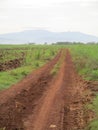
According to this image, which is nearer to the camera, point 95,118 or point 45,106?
point 95,118

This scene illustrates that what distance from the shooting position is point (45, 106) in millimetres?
13461

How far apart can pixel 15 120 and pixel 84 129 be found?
85.2 inches

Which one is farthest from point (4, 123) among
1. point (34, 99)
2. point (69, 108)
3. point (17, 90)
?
point (17, 90)

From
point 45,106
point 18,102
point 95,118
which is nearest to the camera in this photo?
point 95,118

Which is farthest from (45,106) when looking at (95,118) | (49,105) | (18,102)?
(95,118)

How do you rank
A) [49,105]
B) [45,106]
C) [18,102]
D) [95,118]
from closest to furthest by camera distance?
[95,118] → [45,106] → [49,105] → [18,102]

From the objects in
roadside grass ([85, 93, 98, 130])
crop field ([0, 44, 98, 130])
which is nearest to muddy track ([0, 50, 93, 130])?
crop field ([0, 44, 98, 130])

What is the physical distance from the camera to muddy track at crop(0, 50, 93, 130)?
10.9 meters

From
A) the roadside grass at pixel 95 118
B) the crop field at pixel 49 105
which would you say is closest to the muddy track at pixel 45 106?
the crop field at pixel 49 105

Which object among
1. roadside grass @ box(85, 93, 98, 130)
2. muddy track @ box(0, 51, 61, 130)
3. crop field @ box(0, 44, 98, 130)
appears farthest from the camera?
muddy track @ box(0, 51, 61, 130)

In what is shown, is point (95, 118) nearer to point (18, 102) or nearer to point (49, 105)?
point (49, 105)

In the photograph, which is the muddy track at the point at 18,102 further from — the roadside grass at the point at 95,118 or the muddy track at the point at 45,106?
the roadside grass at the point at 95,118

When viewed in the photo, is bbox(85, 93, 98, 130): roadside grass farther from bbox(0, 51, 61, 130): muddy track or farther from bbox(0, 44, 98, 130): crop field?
bbox(0, 51, 61, 130): muddy track

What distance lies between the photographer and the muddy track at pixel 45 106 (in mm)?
10914
